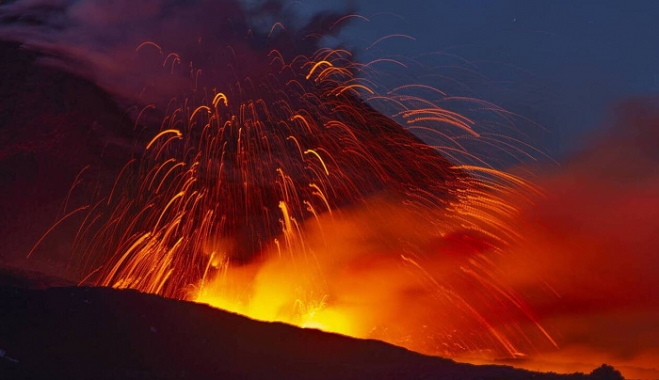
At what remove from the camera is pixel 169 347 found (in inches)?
274

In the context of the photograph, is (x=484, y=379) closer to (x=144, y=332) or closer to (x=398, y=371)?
(x=398, y=371)

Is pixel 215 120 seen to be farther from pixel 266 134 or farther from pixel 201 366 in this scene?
pixel 201 366

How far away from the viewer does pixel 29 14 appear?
46.4 ft

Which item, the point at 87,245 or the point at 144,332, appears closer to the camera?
the point at 144,332

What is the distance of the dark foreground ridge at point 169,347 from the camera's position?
6359mm

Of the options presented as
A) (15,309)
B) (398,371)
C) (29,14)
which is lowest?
(15,309)

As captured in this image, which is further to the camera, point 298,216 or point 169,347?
point 298,216

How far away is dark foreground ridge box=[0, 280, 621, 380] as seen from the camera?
636 cm

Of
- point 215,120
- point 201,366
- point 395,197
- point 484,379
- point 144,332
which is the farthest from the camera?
point 395,197

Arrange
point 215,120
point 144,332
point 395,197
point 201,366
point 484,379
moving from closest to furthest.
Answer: point 484,379, point 201,366, point 144,332, point 215,120, point 395,197

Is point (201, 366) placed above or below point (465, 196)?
below

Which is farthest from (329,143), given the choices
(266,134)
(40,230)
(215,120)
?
(40,230)

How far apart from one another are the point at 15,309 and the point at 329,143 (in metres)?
9.53

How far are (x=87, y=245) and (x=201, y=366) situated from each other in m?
9.26
